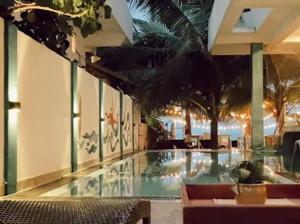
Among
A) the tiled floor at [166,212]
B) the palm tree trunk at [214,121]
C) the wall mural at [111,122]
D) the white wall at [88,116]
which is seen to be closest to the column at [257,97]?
the palm tree trunk at [214,121]

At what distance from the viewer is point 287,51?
44.4 ft

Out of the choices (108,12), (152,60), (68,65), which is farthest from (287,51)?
(108,12)

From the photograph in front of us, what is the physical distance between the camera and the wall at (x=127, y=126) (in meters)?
14.1

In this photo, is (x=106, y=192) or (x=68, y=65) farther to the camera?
(x=68, y=65)

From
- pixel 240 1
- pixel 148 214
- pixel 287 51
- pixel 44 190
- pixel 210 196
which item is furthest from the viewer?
pixel 287 51

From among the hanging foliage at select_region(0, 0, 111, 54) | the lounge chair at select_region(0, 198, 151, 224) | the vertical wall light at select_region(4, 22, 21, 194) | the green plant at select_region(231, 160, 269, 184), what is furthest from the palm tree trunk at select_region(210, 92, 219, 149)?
the lounge chair at select_region(0, 198, 151, 224)

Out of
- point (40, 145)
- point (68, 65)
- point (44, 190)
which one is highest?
point (68, 65)

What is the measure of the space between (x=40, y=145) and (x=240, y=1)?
4532mm

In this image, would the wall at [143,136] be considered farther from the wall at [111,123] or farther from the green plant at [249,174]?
the green plant at [249,174]

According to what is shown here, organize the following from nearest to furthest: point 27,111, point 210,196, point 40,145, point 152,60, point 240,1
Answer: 1. point 210,196
2. point 27,111
3. point 40,145
4. point 240,1
5. point 152,60

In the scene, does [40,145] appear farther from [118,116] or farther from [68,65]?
[118,116]

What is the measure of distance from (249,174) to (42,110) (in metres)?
4.40

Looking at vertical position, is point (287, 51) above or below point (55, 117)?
above

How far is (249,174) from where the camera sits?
2.49 meters
